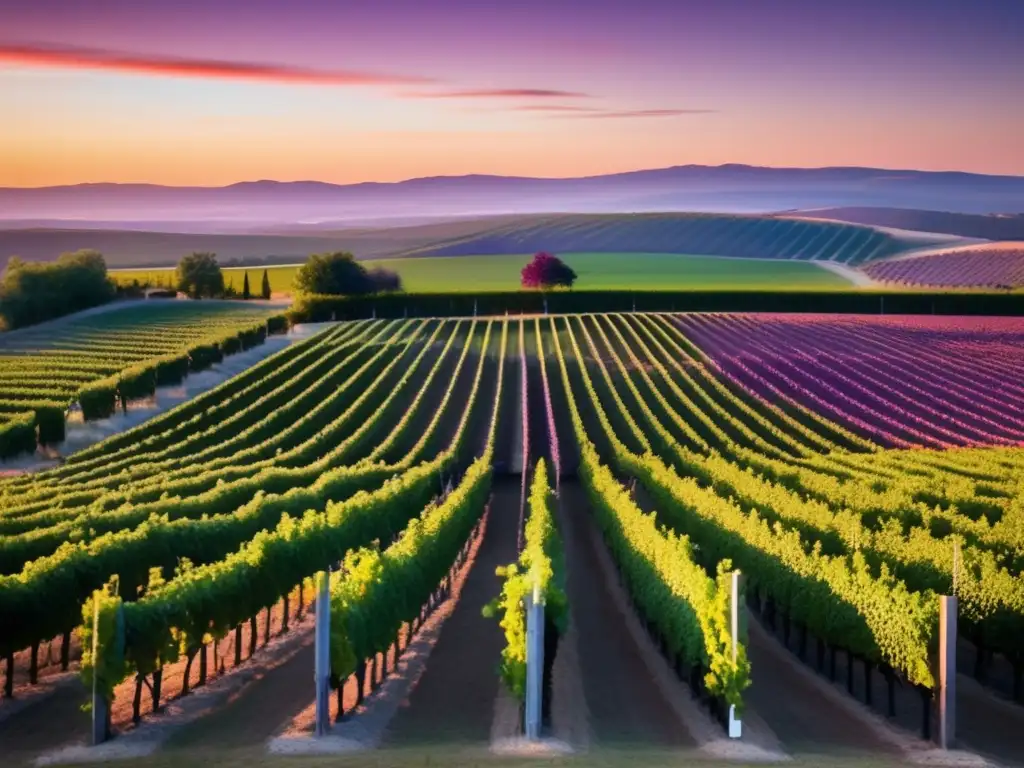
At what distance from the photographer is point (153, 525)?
25109 mm

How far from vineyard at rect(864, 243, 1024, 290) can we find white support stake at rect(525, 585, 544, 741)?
311 ft

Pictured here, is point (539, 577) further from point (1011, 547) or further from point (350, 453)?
point (350, 453)

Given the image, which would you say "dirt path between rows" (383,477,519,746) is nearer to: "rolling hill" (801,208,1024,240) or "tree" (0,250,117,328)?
"tree" (0,250,117,328)

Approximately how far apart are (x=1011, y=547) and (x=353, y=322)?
73473 mm

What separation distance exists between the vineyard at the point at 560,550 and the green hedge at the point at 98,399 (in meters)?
3.58

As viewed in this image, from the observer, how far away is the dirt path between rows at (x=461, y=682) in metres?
17.1

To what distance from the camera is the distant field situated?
122m

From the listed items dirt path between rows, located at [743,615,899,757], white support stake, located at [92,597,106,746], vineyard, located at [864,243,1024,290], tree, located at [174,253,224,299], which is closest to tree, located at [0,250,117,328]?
tree, located at [174,253,224,299]

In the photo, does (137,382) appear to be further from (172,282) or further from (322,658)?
(172,282)

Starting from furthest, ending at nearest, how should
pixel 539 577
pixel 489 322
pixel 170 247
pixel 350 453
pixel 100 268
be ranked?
pixel 170 247, pixel 100 268, pixel 489 322, pixel 350 453, pixel 539 577

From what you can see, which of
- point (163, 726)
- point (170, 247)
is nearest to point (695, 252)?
point (170, 247)

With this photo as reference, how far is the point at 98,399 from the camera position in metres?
58.8

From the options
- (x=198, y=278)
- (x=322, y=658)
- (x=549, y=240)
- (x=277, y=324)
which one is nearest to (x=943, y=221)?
(x=549, y=240)

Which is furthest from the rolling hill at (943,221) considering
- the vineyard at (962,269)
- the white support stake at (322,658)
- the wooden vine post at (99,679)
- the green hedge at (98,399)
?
the wooden vine post at (99,679)
